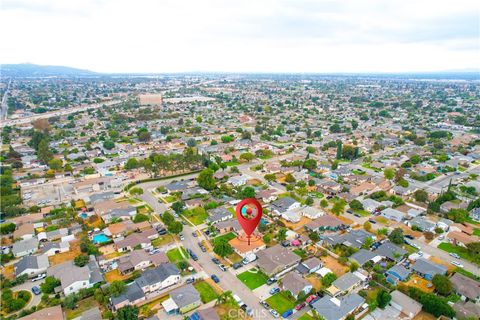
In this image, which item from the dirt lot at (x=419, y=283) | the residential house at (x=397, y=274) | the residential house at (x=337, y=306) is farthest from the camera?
the residential house at (x=397, y=274)

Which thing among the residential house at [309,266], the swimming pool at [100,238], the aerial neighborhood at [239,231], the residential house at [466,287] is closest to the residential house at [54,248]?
the aerial neighborhood at [239,231]

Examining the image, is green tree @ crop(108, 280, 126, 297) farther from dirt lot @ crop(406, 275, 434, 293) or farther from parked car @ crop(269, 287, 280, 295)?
dirt lot @ crop(406, 275, 434, 293)

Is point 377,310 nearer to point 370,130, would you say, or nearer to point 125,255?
point 125,255

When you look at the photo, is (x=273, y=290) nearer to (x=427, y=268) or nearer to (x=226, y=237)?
(x=226, y=237)

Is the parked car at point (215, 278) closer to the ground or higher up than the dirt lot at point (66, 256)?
higher up

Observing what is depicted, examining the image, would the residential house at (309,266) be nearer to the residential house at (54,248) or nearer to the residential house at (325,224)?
the residential house at (325,224)

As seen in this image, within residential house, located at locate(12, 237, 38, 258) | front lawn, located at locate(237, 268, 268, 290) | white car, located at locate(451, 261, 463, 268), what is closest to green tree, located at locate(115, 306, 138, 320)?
front lawn, located at locate(237, 268, 268, 290)

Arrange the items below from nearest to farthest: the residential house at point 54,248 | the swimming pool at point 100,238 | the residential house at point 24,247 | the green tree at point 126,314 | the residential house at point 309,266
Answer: the green tree at point 126,314 → the residential house at point 309,266 → the residential house at point 24,247 → the residential house at point 54,248 → the swimming pool at point 100,238
